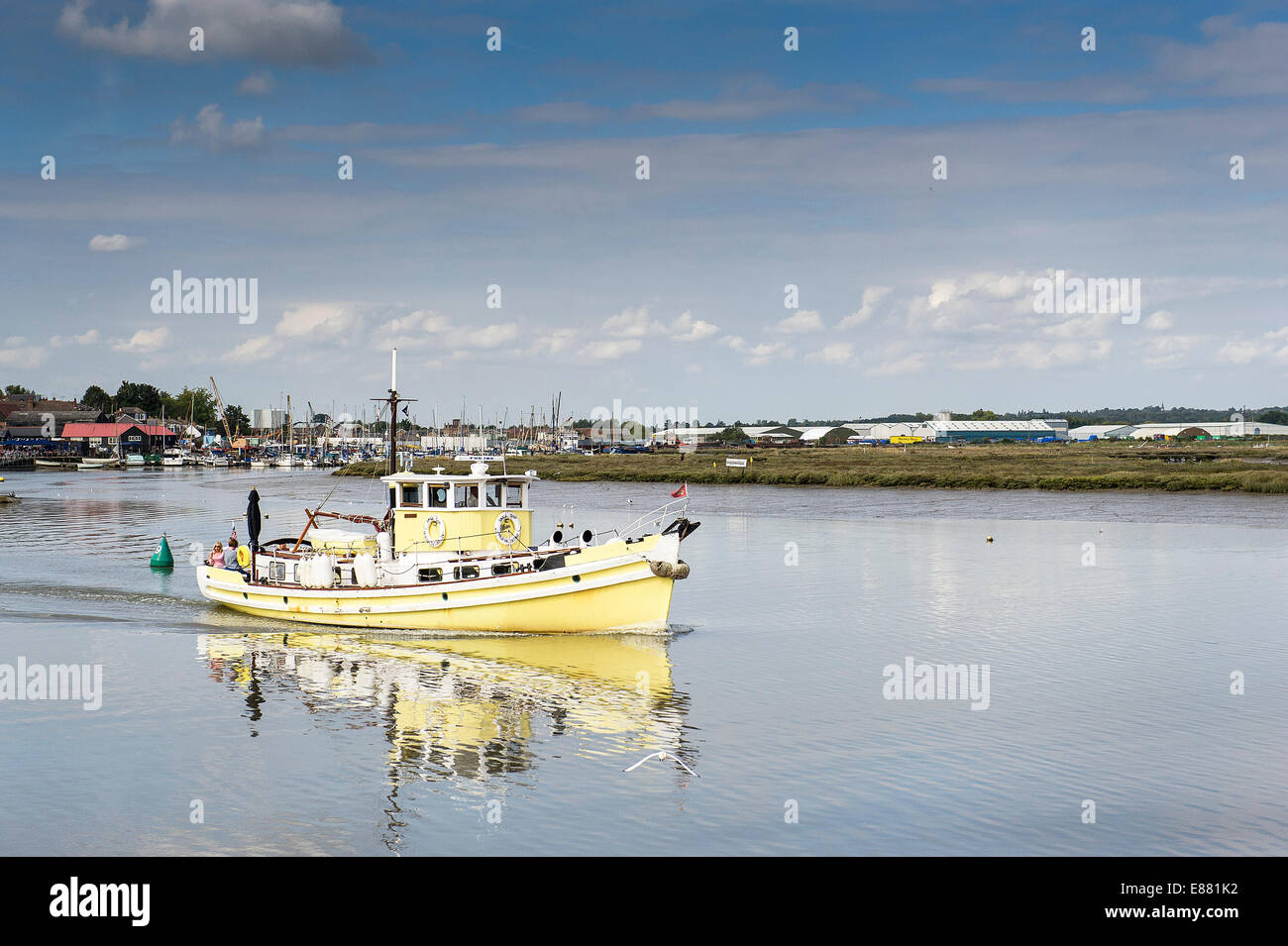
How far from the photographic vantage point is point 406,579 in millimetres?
31281

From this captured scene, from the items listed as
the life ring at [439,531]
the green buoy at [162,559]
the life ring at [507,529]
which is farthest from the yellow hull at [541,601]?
the green buoy at [162,559]

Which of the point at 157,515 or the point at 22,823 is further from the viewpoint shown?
the point at 157,515

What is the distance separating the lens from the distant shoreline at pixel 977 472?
8650 centimetres

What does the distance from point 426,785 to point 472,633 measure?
42.4 feet

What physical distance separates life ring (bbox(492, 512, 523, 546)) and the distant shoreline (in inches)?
1485

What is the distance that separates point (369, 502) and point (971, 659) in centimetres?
7471

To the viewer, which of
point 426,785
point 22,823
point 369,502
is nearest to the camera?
point 22,823

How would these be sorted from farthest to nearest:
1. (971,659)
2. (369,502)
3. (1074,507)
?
(369,502) < (1074,507) < (971,659)

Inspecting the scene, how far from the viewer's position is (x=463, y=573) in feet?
99.5

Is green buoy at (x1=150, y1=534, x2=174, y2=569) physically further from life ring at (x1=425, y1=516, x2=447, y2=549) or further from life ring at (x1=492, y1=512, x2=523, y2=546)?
life ring at (x1=492, y1=512, x2=523, y2=546)

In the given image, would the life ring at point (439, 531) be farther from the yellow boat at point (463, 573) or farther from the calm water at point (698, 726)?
the calm water at point (698, 726)
